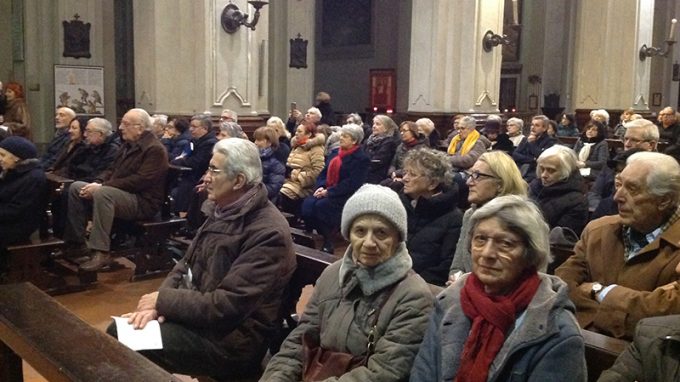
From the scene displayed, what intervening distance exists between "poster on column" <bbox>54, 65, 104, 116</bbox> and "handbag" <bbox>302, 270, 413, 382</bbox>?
10.9 m

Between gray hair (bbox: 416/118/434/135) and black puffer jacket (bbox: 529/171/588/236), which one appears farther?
gray hair (bbox: 416/118/434/135)

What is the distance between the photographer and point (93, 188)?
6.37 m

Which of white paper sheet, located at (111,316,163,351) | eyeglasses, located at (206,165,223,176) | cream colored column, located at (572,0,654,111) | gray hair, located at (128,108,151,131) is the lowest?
white paper sheet, located at (111,316,163,351)

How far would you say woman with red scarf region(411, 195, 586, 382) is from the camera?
6.93 ft

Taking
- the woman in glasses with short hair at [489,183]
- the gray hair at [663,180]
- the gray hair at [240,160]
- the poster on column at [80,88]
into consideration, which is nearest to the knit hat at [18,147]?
the gray hair at [240,160]

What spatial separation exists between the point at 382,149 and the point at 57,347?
6336 mm

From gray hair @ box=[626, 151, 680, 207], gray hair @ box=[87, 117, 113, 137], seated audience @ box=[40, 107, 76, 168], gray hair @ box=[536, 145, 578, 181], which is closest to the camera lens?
gray hair @ box=[626, 151, 680, 207]

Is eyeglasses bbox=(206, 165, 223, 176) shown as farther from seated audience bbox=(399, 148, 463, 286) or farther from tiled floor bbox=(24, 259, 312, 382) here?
tiled floor bbox=(24, 259, 312, 382)

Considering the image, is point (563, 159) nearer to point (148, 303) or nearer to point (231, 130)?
point (148, 303)

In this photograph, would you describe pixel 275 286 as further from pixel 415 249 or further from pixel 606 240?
pixel 606 240

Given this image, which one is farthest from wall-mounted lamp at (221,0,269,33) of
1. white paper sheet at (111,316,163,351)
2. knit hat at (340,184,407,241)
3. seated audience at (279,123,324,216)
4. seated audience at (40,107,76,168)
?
knit hat at (340,184,407,241)

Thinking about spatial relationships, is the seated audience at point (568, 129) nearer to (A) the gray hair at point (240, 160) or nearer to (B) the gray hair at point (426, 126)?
(B) the gray hair at point (426, 126)

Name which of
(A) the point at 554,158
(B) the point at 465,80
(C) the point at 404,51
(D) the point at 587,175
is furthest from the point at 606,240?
(C) the point at 404,51

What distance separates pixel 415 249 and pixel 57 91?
33.1 ft
